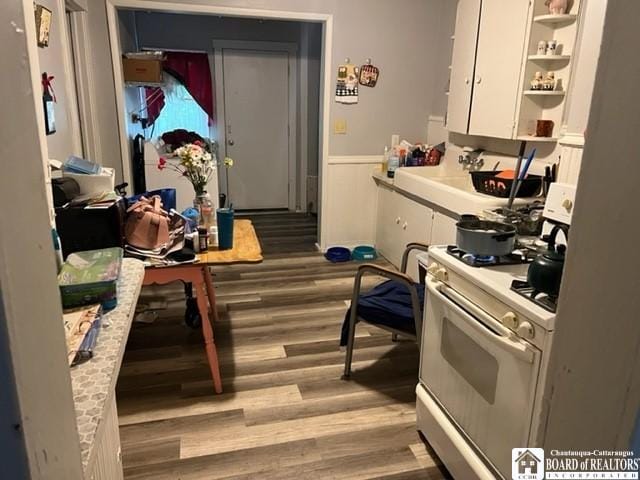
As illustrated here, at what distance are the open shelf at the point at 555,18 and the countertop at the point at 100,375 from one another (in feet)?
9.09

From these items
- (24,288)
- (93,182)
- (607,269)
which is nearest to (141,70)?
(93,182)

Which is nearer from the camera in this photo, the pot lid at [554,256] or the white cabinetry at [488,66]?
the pot lid at [554,256]

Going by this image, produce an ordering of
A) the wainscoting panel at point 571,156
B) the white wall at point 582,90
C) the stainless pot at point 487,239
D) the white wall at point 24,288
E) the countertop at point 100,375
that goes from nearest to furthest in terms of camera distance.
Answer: the white wall at point 24,288, the countertop at point 100,375, the stainless pot at point 487,239, the white wall at point 582,90, the wainscoting panel at point 571,156

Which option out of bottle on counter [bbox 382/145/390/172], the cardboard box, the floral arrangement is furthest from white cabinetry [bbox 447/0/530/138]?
the cardboard box

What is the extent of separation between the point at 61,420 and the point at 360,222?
4150 millimetres

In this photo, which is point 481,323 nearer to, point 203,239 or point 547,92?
point 203,239

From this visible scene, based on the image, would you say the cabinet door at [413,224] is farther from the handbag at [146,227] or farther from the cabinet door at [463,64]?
the handbag at [146,227]

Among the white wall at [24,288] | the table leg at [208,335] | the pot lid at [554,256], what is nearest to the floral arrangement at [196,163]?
the table leg at [208,335]

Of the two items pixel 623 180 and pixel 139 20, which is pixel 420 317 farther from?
pixel 139 20

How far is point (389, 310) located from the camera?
7.61 ft

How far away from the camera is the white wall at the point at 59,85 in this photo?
2.57m

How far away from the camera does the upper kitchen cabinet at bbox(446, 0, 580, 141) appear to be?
2822 mm

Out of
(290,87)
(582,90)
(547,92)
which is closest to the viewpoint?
(582,90)

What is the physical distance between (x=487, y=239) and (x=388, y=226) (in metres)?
2.63
